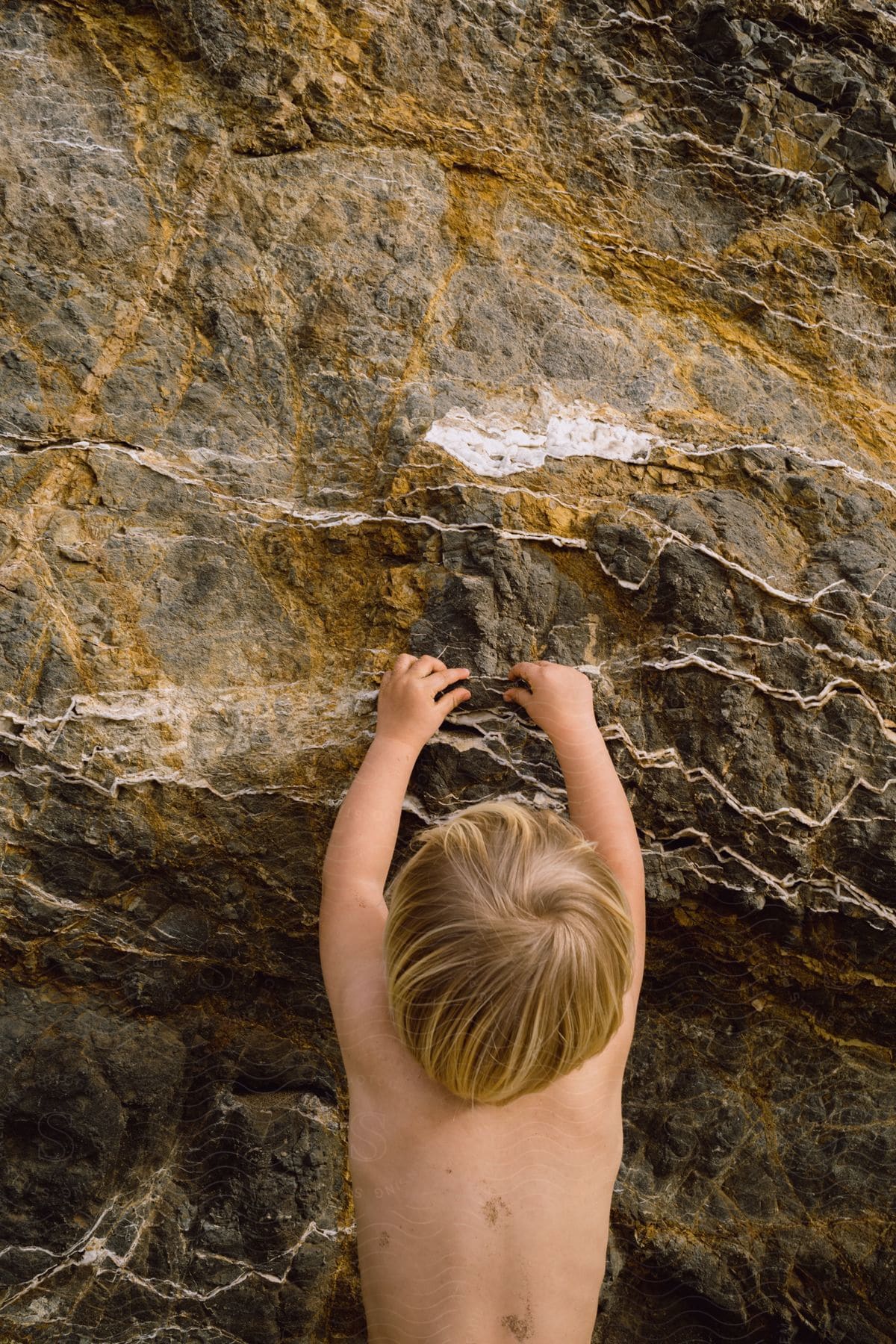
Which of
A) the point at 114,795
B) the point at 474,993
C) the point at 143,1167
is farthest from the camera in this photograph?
→ the point at 143,1167

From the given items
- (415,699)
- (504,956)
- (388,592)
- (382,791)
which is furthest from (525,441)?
(504,956)

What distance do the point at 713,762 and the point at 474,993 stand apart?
575 mm

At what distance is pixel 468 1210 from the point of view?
1223 millimetres

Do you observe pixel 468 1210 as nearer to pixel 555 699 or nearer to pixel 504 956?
pixel 504 956

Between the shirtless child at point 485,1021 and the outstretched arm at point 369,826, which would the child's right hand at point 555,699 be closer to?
the shirtless child at point 485,1021

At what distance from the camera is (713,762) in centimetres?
145

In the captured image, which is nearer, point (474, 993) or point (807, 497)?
point (474, 993)

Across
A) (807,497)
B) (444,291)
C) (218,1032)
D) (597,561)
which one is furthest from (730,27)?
(218,1032)

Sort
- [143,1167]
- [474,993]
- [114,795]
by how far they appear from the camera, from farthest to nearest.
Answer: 1. [143,1167]
2. [114,795]
3. [474,993]

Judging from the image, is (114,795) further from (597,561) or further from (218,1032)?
(597,561)

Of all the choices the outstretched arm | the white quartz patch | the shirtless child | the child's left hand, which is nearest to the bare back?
the shirtless child

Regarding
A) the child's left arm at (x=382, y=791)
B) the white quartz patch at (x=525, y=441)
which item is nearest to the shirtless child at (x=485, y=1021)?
the child's left arm at (x=382, y=791)

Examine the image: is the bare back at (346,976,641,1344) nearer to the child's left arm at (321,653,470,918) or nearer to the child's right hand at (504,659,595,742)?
the child's left arm at (321,653,470,918)

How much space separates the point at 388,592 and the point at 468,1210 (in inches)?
33.7
